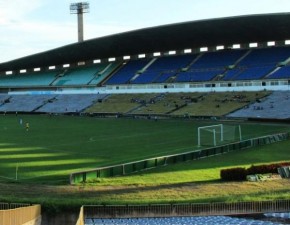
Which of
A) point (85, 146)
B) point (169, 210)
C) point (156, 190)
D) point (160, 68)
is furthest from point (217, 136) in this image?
point (160, 68)

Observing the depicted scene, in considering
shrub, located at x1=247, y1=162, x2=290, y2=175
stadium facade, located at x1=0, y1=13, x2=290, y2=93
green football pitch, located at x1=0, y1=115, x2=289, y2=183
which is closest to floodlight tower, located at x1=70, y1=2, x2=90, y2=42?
stadium facade, located at x1=0, y1=13, x2=290, y2=93

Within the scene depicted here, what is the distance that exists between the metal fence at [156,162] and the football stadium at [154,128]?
3.1 inches

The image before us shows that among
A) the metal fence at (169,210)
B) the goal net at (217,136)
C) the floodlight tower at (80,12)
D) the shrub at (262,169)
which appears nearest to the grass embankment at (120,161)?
the goal net at (217,136)

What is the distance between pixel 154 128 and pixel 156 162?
2668 centimetres

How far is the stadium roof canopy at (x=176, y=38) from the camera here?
7538 centimetres

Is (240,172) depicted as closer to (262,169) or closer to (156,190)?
(262,169)

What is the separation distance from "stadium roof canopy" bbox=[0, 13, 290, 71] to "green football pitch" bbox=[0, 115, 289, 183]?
69.2 ft

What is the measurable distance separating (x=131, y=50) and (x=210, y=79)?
2312cm

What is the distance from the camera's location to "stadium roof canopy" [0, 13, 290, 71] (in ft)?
247

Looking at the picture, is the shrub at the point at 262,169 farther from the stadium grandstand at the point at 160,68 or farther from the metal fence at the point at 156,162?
the stadium grandstand at the point at 160,68

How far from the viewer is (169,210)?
17.4 m

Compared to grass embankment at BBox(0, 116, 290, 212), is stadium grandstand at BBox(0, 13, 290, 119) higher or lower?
higher

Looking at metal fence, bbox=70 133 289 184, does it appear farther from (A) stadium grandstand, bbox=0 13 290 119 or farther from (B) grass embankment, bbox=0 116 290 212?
(A) stadium grandstand, bbox=0 13 290 119

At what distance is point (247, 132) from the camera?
167ft
